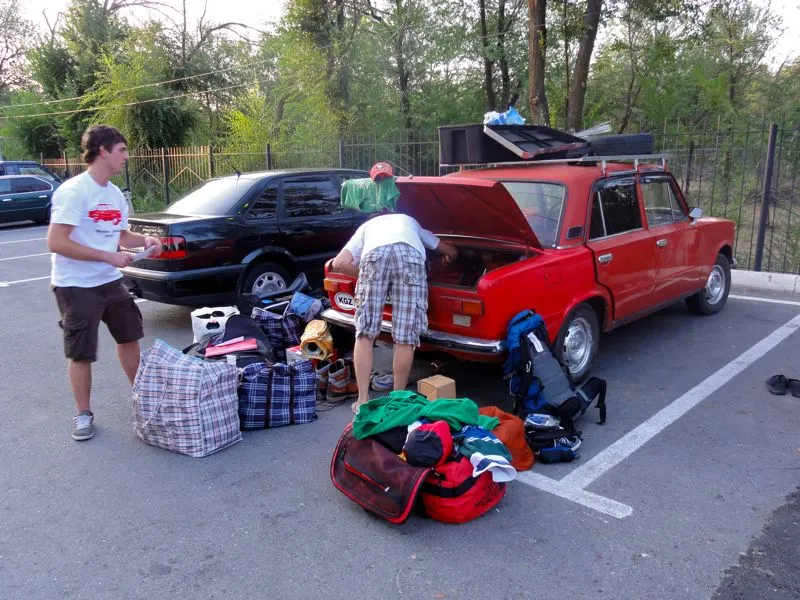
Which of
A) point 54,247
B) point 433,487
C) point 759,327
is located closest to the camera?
point 433,487

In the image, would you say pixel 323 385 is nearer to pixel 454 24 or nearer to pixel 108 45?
pixel 454 24

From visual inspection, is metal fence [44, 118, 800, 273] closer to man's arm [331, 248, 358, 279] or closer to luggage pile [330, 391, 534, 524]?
man's arm [331, 248, 358, 279]

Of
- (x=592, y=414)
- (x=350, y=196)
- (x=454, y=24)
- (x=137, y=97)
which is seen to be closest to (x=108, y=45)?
(x=137, y=97)

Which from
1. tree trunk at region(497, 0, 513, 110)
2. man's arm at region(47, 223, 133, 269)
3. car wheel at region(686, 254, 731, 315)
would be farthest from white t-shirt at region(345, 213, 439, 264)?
tree trunk at region(497, 0, 513, 110)

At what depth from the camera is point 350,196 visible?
4.96m

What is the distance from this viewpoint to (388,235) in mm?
4383

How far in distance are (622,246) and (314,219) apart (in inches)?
145

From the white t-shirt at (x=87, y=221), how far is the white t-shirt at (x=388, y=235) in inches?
63.2

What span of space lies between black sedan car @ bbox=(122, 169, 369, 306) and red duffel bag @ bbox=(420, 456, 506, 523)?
411cm

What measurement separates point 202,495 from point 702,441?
3.14m

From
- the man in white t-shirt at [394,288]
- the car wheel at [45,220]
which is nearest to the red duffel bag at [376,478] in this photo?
the man in white t-shirt at [394,288]

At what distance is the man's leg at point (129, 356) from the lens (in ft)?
14.9

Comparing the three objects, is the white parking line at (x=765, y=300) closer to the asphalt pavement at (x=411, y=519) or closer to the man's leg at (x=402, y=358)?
the asphalt pavement at (x=411, y=519)

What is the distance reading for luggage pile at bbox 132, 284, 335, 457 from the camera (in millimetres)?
4043
